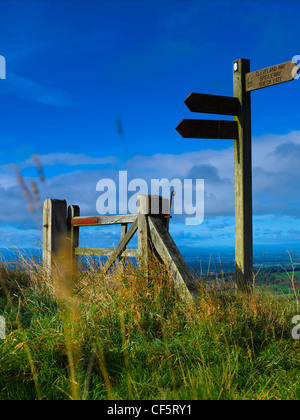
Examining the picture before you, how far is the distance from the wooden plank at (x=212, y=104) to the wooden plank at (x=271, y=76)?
13.3 inches

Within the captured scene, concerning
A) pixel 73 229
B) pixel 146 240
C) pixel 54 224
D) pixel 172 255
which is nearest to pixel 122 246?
pixel 146 240

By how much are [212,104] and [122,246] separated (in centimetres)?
254

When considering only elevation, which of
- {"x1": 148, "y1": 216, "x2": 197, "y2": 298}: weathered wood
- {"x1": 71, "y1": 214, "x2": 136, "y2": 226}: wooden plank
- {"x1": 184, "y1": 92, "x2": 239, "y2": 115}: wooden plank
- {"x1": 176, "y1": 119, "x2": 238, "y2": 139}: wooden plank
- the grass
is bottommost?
the grass

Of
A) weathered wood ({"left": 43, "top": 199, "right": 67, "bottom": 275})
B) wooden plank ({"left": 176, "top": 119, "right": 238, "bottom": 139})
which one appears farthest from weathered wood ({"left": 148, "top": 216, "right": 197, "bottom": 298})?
weathered wood ({"left": 43, "top": 199, "right": 67, "bottom": 275})

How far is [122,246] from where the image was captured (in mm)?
6129

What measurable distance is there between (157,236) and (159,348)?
6.42ft

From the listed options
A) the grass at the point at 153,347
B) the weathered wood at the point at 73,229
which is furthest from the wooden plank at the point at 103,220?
the grass at the point at 153,347

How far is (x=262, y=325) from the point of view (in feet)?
14.4

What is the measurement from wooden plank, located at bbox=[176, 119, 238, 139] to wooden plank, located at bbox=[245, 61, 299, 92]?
2.06ft

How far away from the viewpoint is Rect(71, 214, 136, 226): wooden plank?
6301 mm

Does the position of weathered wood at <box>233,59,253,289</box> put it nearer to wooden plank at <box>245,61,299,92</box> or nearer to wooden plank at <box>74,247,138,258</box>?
wooden plank at <box>245,61,299,92</box>

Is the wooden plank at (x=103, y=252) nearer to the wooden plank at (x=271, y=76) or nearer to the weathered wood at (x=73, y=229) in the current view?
the weathered wood at (x=73, y=229)

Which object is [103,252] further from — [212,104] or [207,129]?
[212,104]

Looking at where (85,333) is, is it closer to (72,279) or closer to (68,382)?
(68,382)
